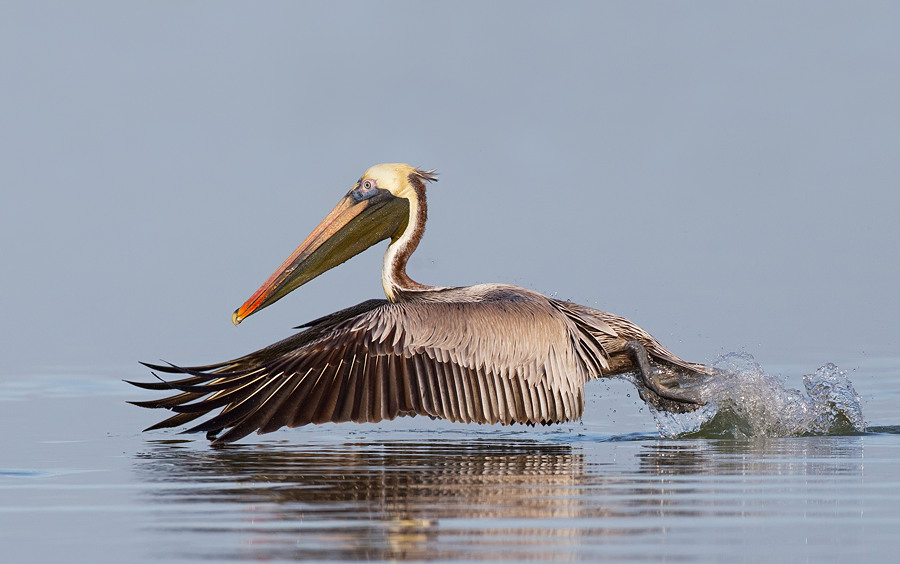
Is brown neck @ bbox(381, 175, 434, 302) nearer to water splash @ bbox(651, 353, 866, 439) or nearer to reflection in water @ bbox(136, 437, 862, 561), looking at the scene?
reflection in water @ bbox(136, 437, 862, 561)

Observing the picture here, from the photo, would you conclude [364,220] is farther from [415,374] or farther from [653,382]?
[653,382]

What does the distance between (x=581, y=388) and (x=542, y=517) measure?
3.56m

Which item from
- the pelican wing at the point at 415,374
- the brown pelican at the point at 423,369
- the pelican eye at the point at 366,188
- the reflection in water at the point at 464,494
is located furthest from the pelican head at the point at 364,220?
the reflection in water at the point at 464,494

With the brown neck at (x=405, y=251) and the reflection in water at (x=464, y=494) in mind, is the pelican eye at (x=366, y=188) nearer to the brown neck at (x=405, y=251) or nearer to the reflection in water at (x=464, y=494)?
the brown neck at (x=405, y=251)

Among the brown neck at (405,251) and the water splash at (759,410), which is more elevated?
the brown neck at (405,251)

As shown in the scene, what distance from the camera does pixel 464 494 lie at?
17.9ft

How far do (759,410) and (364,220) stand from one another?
3108mm

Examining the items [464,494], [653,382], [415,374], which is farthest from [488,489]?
[653,382]

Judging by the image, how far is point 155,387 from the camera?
26.1 feet

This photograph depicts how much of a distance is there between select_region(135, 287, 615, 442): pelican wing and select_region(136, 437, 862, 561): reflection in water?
25 centimetres

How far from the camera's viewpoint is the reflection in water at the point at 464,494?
419 cm

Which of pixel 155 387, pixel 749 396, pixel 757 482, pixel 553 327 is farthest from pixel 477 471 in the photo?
pixel 749 396

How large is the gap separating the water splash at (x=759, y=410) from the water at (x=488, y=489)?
0.01m

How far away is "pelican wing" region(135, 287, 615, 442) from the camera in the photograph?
7789mm
